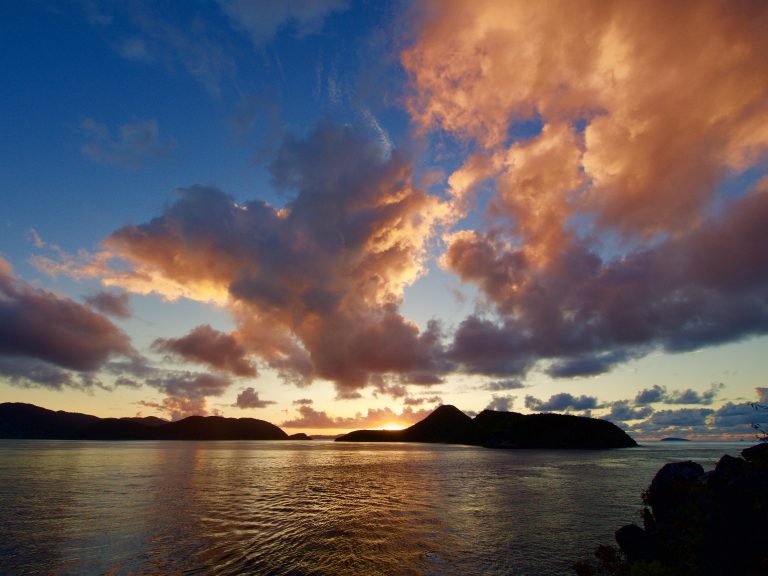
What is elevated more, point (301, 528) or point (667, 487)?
point (667, 487)

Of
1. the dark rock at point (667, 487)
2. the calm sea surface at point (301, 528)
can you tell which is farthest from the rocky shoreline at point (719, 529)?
the calm sea surface at point (301, 528)

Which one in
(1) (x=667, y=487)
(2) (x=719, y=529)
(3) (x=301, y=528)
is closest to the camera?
(2) (x=719, y=529)

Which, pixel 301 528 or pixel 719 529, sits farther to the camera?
pixel 301 528

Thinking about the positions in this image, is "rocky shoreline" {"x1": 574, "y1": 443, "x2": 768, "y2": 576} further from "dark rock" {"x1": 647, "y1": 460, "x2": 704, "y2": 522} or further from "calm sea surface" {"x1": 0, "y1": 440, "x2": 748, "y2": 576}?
"calm sea surface" {"x1": 0, "y1": 440, "x2": 748, "y2": 576}

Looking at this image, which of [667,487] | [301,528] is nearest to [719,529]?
[667,487]

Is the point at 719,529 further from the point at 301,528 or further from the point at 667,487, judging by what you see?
the point at 301,528

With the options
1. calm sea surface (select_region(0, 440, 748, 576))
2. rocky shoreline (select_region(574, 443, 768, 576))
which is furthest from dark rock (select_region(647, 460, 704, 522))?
calm sea surface (select_region(0, 440, 748, 576))

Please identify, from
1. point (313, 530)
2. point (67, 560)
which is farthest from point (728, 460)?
point (67, 560)

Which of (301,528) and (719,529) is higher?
(719,529)

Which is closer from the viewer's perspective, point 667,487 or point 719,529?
point 719,529

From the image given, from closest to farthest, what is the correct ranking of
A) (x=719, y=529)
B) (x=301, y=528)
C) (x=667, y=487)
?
(x=719, y=529) < (x=667, y=487) < (x=301, y=528)

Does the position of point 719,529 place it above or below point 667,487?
below

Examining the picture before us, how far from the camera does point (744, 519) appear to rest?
18531mm

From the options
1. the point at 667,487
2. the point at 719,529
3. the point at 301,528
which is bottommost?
the point at 301,528
